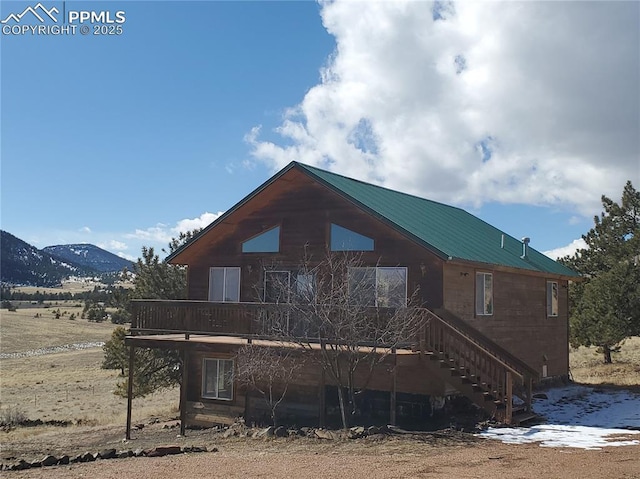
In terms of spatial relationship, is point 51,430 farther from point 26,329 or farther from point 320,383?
point 26,329

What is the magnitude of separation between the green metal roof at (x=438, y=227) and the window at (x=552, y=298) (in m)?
0.55

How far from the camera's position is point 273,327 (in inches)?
683

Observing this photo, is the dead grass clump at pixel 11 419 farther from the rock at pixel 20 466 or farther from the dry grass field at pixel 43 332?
the dry grass field at pixel 43 332

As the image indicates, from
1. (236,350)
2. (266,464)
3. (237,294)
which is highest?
(237,294)

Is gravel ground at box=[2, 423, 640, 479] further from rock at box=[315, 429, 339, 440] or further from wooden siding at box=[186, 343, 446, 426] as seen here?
wooden siding at box=[186, 343, 446, 426]

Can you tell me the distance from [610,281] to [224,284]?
15.4 metres

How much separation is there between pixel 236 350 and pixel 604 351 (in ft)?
66.0

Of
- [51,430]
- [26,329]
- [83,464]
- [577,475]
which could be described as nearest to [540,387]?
[577,475]

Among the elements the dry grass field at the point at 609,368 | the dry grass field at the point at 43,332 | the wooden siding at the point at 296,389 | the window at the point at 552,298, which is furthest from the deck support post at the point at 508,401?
the dry grass field at the point at 43,332

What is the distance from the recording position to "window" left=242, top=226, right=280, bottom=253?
2075 centimetres

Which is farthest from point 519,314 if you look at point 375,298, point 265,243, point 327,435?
point 327,435

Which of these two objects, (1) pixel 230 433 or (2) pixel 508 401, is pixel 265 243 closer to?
(1) pixel 230 433

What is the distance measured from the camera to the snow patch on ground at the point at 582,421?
13570 millimetres

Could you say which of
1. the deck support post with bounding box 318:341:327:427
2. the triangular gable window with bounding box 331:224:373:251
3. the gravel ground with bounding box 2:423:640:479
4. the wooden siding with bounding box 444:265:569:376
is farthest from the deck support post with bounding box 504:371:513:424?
the triangular gable window with bounding box 331:224:373:251
